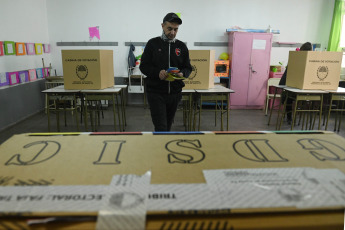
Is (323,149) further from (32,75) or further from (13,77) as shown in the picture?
(32,75)

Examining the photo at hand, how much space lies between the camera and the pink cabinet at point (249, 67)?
523 centimetres

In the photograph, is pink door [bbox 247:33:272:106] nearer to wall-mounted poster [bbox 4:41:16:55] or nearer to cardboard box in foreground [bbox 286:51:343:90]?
cardboard box in foreground [bbox 286:51:343:90]

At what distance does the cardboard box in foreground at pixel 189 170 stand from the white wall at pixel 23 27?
3.92 metres

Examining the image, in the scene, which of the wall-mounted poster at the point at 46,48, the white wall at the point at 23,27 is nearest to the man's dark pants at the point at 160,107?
the white wall at the point at 23,27

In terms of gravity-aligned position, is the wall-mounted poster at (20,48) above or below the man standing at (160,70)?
above

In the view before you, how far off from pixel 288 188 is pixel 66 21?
19.7 feet

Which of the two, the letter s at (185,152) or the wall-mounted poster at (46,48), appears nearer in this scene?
the letter s at (185,152)

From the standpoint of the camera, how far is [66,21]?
5.50 meters

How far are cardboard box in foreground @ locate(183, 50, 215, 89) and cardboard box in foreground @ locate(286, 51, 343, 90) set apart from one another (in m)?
1.22

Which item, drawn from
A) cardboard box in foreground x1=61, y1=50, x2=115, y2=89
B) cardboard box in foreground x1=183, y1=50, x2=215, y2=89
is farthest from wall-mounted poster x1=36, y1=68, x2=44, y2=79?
cardboard box in foreground x1=183, y1=50, x2=215, y2=89

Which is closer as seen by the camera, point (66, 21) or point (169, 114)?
point (169, 114)

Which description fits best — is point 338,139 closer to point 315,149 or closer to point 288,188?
point 315,149

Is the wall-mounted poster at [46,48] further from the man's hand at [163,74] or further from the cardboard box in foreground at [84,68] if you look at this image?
the man's hand at [163,74]

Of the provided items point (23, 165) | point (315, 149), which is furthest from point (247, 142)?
point (23, 165)
